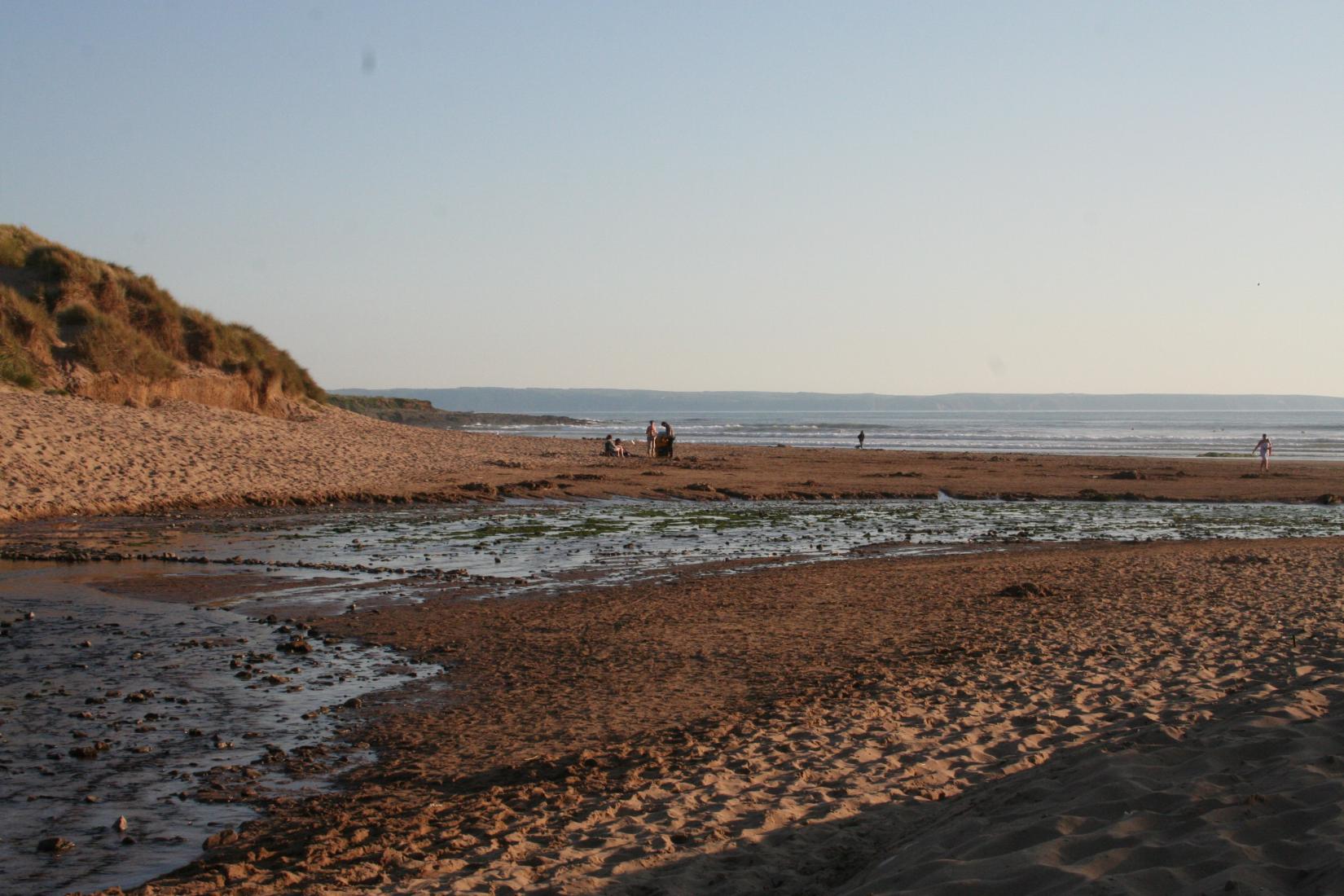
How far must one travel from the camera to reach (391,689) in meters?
9.20

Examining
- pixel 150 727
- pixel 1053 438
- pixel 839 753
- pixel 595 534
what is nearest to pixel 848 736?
pixel 839 753

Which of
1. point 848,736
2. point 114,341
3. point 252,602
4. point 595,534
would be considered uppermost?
point 114,341

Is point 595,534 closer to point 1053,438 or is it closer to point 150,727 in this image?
point 150,727

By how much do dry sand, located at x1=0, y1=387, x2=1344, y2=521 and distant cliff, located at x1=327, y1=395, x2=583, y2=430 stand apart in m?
32.0

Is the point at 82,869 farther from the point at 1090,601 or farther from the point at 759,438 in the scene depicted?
the point at 759,438

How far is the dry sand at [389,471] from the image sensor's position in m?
22.8

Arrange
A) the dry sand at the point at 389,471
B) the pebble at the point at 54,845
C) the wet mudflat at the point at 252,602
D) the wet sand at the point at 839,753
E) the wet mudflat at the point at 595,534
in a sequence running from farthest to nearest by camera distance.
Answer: the dry sand at the point at 389,471 → the wet mudflat at the point at 595,534 → the wet mudflat at the point at 252,602 → the pebble at the point at 54,845 → the wet sand at the point at 839,753

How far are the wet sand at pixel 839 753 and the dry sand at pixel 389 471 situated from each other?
12699 mm

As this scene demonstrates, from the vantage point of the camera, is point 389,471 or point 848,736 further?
point 389,471

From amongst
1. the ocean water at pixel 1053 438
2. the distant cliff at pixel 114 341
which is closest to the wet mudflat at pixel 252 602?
the distant cliff at pixel 114 341

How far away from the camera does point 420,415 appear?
3393 inches

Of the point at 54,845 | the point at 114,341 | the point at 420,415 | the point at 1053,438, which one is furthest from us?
the point at 420,415

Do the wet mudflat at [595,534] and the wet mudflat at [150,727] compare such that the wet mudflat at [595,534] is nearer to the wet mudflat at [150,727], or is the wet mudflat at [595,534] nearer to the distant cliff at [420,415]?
the wet mudflat at [150,727]

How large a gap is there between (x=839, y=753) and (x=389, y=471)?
81.1 ft
